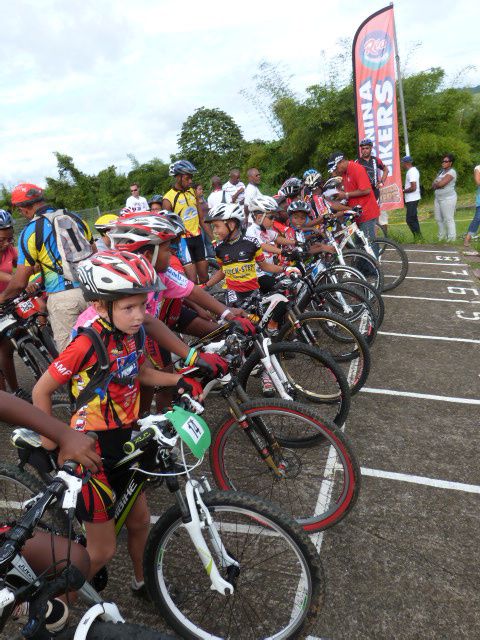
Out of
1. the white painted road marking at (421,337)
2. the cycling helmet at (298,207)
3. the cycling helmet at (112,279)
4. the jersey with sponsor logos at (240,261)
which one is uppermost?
the cycling helmet at (112,279)

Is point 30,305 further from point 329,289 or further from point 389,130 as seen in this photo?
point 389,130

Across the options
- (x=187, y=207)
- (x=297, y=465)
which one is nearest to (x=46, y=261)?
(x=297, y=465)

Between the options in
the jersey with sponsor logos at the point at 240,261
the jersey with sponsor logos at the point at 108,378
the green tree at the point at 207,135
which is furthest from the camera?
the green tree at the point at 207,135

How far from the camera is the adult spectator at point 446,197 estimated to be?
9.38 m

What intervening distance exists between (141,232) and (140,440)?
1.85m

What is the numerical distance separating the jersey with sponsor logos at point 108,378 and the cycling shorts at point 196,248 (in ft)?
16.9

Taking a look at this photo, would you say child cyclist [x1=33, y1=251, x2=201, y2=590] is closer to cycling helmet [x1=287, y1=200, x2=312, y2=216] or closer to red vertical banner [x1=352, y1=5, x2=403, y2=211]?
cycling helmet [x1=287, y1=200, x2=312, y2=216]

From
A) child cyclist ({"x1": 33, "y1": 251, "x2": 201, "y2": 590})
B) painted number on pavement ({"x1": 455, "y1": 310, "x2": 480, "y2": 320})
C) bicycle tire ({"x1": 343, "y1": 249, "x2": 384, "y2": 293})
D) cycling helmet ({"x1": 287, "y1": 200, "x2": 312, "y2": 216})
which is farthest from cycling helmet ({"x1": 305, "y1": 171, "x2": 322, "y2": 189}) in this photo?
child cyclist ({"x1": 33, "y1": 251, "x2": 201, "y2": 590})

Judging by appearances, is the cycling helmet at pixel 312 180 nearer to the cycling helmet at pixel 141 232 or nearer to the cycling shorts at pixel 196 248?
the cycling shorts at pixel 196 248

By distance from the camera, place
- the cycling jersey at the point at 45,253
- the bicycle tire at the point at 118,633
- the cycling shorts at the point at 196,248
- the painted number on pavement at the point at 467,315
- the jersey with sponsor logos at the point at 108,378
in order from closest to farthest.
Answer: the bicycle tire at the point at 118,633, the jersey with sponsor logos at the point at 108,378, the cycling jersey at the point at 45,253, the painted number on pavement at the point at 467,315, the cycling shorts at the point at 196,248

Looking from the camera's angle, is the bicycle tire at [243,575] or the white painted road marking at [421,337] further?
the white painted road marking at [421,337]

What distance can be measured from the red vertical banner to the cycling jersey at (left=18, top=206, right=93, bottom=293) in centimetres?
901

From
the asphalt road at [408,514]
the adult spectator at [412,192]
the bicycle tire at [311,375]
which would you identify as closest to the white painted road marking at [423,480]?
the asphalt road at [408,514]

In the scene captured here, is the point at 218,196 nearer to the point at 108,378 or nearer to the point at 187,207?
the point at 187,207
